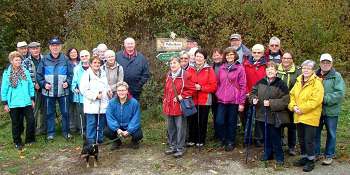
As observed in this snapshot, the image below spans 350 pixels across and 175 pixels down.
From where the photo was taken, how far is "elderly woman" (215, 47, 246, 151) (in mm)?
7746

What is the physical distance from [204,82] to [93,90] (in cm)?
193

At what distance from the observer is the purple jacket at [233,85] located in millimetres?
7730

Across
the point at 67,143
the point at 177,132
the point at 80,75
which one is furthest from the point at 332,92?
the point at 67,143

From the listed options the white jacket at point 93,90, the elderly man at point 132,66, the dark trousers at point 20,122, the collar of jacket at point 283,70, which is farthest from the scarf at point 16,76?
the collar of jacket at point 283,70

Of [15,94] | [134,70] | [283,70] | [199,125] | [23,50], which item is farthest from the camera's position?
[23,50]

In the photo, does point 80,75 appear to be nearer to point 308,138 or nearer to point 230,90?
point 230,90

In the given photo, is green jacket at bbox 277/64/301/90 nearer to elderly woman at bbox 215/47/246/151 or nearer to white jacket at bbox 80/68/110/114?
elderly woman at bbox 215/47/246/151

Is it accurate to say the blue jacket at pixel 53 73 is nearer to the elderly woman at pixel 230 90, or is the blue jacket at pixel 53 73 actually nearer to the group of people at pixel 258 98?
the group of people at pixel 258 98

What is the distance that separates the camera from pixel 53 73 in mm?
8852

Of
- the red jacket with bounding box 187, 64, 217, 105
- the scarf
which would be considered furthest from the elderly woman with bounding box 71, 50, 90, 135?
the red jacket with bounding box 187, 64, 217, 105

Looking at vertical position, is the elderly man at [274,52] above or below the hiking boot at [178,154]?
above

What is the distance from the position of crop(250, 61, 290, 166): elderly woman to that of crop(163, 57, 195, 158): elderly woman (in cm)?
113

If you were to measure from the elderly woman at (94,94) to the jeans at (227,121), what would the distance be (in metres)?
1.97

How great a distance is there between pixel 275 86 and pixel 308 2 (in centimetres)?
774
